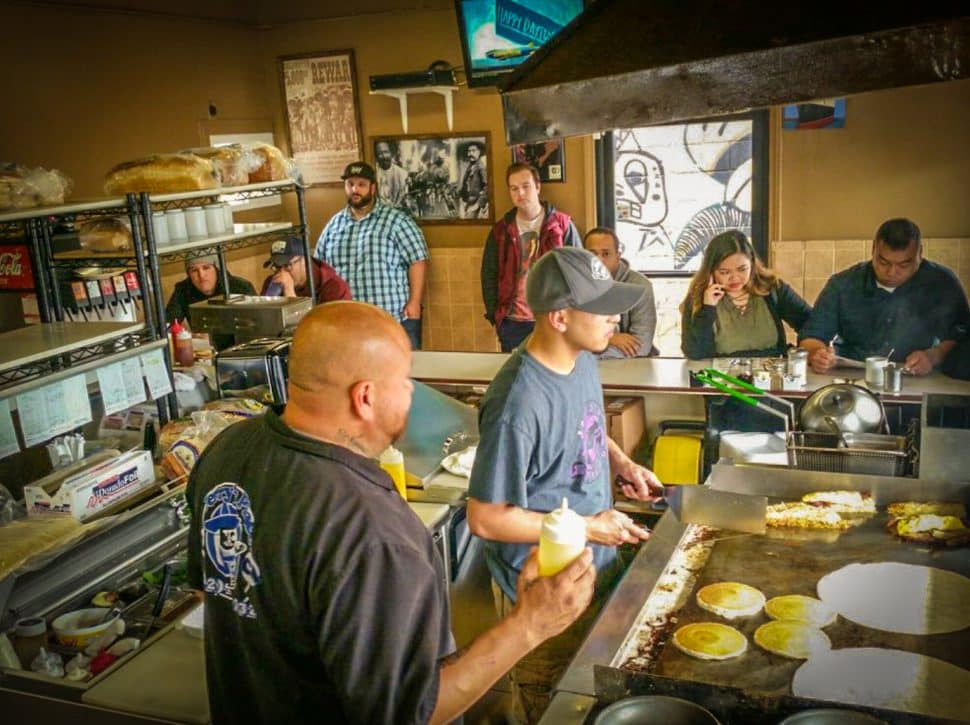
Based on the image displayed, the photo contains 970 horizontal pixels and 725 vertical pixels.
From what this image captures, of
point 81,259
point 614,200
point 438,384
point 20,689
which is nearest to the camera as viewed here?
point 20,689

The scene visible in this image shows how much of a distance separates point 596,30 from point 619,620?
1.57m

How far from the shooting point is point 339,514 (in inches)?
69.0

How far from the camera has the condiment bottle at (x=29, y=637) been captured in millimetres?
2656

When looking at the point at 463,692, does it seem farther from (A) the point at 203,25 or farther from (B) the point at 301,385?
(A) the point at 203,25

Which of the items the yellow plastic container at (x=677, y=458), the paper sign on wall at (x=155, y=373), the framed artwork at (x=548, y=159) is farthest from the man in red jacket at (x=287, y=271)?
the framed artwork at (x=548, y=159)

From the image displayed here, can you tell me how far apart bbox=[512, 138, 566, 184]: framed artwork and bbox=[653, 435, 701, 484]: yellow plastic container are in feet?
11.5

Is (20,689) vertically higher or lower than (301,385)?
lower

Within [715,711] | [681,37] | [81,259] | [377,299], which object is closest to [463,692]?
[715,711]

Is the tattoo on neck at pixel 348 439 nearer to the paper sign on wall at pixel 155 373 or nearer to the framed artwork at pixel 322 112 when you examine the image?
the paper sign on wall at pixel 155 373

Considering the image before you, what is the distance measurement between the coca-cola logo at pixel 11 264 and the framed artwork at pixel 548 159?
452cm

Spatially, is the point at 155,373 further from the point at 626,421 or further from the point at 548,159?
the point at 548,159

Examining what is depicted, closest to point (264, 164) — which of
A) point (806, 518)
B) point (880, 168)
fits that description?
point (806, 518)

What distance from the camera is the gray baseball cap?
9.66ft

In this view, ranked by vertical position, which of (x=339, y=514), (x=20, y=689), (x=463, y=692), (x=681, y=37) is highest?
(x=681, y=37)
